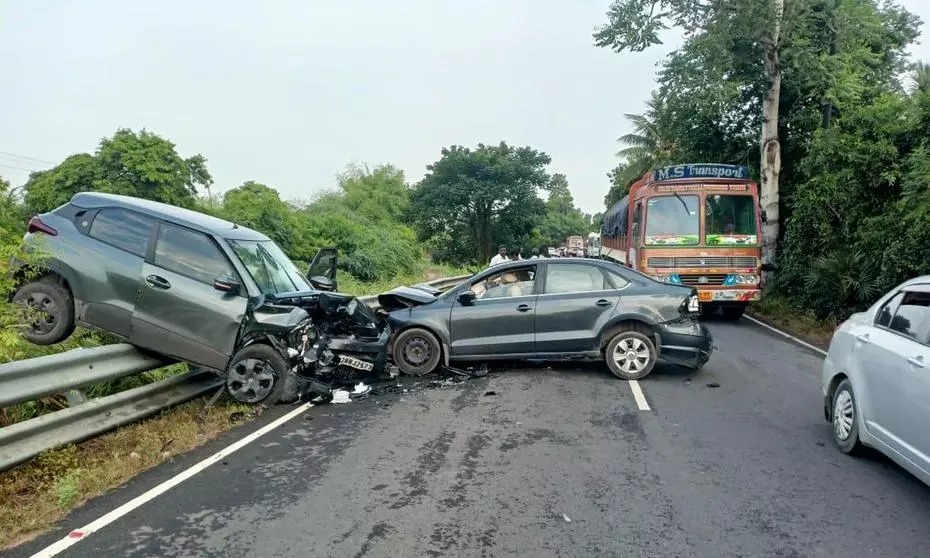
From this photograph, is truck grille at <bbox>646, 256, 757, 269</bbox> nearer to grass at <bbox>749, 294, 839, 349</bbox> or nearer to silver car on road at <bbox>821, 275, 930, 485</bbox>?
grass at <bbox>749, 294, 839, 349</bbox>

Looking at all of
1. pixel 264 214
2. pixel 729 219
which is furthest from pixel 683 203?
pixel 264 214

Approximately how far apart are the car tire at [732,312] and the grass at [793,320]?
732 mm

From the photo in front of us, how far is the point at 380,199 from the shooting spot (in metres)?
45.7

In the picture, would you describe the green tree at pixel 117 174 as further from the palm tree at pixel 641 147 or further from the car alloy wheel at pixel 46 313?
the palm tree at pixel 641 147

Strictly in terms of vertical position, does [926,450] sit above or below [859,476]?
above

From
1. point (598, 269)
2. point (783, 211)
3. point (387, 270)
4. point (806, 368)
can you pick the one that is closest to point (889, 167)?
point (806, 368)

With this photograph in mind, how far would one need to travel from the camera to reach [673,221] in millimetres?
15773

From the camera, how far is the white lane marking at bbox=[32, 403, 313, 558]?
4.07m

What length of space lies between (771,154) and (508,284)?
43.0 ft

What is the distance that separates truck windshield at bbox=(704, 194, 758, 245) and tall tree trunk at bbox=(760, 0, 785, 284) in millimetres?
4523

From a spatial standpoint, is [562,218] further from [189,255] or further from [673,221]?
[189,255]

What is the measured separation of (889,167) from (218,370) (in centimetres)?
1284

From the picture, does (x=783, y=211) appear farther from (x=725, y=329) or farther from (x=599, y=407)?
(x=599, y=407)

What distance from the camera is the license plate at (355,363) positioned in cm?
827
